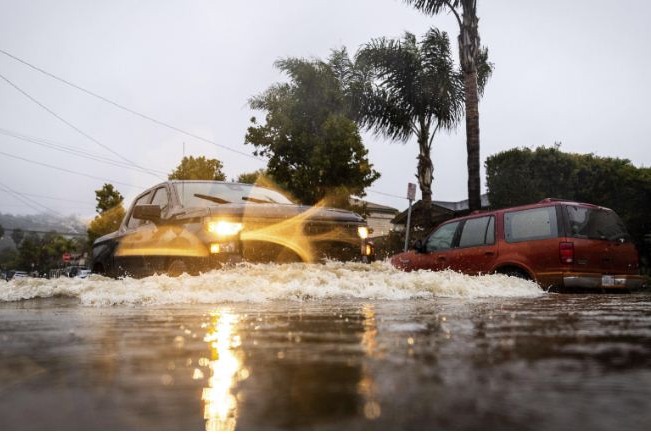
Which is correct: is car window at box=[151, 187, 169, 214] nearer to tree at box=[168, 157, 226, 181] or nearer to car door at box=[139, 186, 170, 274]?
car door at box=[139, 186, 170, 274]

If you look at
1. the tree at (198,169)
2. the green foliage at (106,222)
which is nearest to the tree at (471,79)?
the tree at (198,169)

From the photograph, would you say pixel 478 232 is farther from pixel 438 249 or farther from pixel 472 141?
pixel 472 141

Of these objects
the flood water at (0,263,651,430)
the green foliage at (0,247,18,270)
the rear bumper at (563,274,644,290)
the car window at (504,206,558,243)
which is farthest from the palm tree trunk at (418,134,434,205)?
the green foliage at (0,247,18,270)

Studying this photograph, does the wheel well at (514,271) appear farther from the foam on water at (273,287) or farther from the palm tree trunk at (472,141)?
the palm tree trunk at (472,141)

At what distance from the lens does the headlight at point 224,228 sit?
20.5ft

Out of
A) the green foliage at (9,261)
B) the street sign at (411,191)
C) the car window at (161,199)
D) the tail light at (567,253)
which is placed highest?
the green foliage at (9,261)

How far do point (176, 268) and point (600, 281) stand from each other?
5.49 meters

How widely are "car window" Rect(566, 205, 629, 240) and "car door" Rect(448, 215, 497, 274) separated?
1.14 meters

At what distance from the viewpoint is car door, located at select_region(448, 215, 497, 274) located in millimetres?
8180

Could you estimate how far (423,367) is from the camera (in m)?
1.33

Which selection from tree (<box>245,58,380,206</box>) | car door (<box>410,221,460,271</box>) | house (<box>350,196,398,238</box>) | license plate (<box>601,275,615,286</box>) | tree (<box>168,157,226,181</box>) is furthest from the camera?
house (<box>350,196,398,238</box>)

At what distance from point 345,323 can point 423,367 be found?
4.06 feet

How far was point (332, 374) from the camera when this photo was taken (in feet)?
4.15

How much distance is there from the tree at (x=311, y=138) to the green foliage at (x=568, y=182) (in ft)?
22.5
